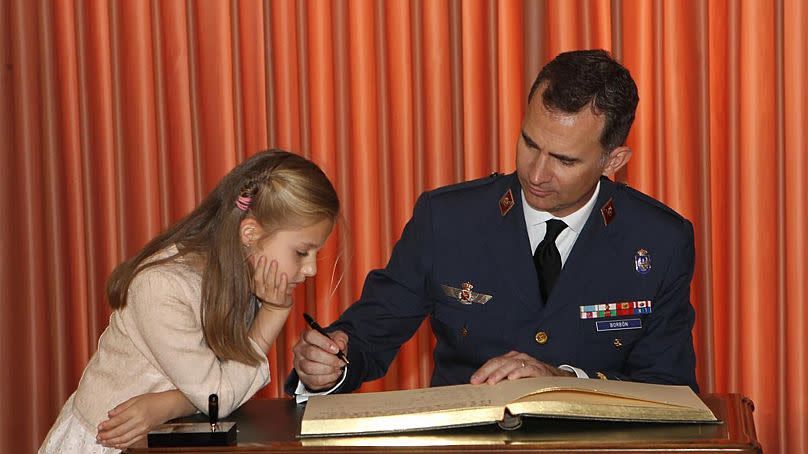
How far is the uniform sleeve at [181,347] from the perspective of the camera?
6.36ft

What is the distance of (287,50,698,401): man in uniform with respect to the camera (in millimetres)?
2250

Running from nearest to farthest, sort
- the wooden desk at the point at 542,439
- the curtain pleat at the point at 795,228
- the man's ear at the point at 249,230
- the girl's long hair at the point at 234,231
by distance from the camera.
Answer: the wooden desk at the point at 542,439 < the girl's long hair at the point at 234,231 < the man's ear at the point at 249,230 < the curtain pleat at the point at 795,228

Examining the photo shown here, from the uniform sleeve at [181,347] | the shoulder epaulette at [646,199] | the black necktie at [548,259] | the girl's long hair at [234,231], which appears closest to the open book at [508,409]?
the uniform sleeve at [181,347]

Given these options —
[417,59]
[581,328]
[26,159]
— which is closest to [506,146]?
[417,59]

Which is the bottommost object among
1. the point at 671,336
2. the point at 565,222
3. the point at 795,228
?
the point at 671,336

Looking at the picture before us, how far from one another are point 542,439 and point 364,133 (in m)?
1.92

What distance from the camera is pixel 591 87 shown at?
224 centimetres

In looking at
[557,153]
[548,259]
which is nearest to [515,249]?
[548,259]

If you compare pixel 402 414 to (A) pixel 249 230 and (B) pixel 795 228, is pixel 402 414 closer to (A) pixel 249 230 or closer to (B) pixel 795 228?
(A) pixel 249 230

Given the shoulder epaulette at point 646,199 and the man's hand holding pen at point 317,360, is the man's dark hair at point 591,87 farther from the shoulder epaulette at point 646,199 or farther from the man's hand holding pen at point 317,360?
the man's hand holding pen at point 317,360

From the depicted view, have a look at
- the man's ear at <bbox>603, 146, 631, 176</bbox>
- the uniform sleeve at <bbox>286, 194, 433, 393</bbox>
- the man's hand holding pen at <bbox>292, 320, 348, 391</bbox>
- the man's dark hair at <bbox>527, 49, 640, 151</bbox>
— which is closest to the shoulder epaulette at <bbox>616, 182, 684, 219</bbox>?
the man's ear at <bbox>603, 146, 631, 176</bbox>

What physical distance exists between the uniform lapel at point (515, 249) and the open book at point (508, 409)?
0.64m

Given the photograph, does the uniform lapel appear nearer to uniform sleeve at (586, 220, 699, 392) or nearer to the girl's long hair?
uniform sleeve at (586, 220, 699, 392)

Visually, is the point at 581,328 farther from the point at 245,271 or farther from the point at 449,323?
the point at 245,271
